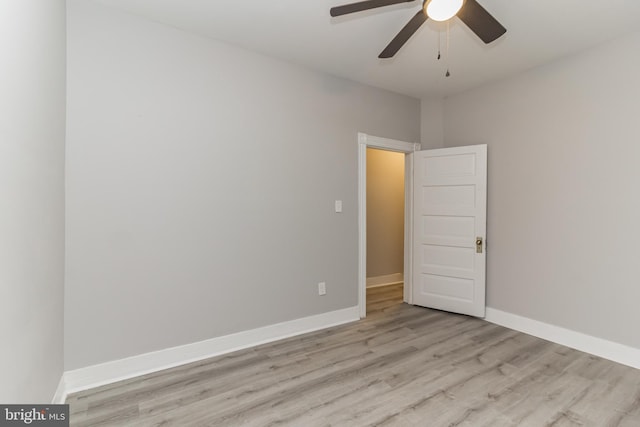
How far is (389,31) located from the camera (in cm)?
252

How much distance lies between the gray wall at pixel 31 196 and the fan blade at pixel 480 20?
2.08 m

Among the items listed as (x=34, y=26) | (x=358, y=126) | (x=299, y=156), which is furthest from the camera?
(x=358, y=126)

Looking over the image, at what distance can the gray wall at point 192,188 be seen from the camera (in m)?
2.19

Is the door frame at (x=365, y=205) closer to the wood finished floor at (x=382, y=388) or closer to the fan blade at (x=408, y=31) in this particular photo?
the wood finished floor at (x=382, y=388)

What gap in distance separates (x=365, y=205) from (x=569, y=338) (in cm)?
232

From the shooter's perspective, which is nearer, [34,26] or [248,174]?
[34,26]

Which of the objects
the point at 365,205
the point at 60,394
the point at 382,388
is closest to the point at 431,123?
the point at 365,205

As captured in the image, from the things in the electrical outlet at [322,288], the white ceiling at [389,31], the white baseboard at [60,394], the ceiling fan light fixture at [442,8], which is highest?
→ the white ceiling at [389,31]

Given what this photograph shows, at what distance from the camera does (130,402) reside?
2018 millimetres

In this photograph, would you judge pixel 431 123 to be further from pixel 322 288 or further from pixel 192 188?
pixel 192 188

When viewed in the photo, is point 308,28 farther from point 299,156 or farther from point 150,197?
point 150,197

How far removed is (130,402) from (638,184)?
413 centimetres

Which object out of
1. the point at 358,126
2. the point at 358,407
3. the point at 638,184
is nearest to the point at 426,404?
the point at 358,407

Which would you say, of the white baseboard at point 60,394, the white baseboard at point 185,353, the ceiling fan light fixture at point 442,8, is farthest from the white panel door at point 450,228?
the white baseboard at point 60,394
